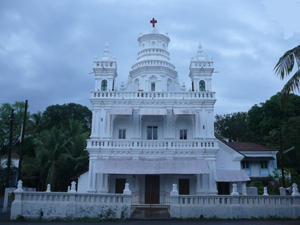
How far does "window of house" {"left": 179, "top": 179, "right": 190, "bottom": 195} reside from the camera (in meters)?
20.8

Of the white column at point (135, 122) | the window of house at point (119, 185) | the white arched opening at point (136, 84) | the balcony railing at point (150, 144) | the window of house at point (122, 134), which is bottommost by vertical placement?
the window of house at point (119, 185)

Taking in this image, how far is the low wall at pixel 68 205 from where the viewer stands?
14133mm

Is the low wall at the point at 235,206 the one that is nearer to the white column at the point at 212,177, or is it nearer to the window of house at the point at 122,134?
the white column at the point at 212,177

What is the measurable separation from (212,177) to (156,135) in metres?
5.61

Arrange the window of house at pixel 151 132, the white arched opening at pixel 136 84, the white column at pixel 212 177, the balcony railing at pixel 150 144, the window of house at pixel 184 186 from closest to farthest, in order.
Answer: the white column at pixel 212 177 → the balcony railing at pixel 150 144 → the window of house at pixel 184 186 → the window of house at pixel 151 132 → the white arched opening at pixel 136 84

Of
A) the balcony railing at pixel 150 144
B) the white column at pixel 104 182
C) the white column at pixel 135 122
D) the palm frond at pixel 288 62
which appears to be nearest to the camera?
the palm frond at pixel 288 62

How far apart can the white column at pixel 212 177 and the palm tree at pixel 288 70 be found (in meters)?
8.33

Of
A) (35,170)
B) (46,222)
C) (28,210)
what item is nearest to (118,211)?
Answer: (46,222)

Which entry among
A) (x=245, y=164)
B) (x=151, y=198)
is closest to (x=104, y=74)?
(x=151, y=198)

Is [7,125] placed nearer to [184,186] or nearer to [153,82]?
[153,82]

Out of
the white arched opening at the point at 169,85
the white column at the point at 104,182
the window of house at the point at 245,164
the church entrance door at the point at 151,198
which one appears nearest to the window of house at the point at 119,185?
the white column at the point at 104,182

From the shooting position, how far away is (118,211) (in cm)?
1412

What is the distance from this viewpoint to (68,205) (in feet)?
46.8

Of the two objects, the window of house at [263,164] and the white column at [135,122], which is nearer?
the white column at [135,122]
